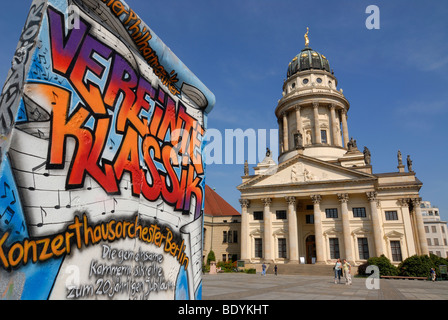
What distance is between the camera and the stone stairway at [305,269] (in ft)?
113

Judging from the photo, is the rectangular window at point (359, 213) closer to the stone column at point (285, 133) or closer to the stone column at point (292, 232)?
the stone column at point (292, 232)

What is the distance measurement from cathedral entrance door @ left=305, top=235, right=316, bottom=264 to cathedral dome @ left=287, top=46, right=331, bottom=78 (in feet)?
111

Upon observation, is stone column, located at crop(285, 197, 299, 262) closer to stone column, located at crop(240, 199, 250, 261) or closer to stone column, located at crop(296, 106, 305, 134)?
stone column, located at crop(240, 199, 250, 261)

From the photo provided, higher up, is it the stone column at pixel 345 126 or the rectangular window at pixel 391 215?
the stone column at pixel 345 126

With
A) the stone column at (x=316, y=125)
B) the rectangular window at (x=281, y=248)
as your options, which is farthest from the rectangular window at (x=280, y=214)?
the stone column at (x=316, y=125)

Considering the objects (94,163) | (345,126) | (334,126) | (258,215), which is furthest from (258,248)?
(94,163)

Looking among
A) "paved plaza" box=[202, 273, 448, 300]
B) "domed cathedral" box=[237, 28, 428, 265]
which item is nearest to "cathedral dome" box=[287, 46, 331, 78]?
"domed cathedral" box=[237, 28, 428, 265]

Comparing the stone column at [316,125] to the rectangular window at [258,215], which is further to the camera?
the stone column at [316,125]

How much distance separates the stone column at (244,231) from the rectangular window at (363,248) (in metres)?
15.5

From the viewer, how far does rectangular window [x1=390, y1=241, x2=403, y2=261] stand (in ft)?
123

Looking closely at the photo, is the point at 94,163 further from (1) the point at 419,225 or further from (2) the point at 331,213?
(1) the point at 419,225
